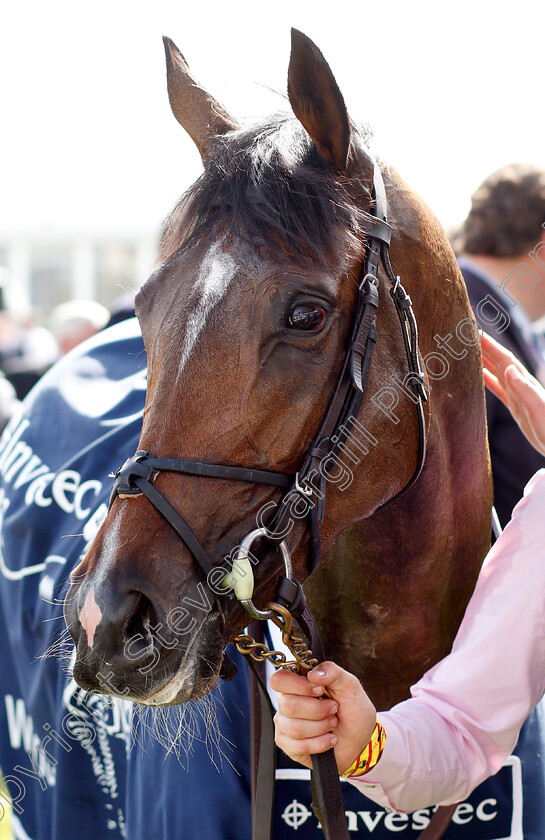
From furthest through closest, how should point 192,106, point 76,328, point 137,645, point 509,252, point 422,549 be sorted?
1. point 76,328
2. point 509,252
3. point 192,106
4. point 422,549
5. point 137,645

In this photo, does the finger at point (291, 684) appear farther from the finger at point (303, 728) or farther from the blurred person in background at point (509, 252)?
the blurred person in background at point (509, 252)

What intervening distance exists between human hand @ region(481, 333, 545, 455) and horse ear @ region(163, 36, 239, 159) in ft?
2.95

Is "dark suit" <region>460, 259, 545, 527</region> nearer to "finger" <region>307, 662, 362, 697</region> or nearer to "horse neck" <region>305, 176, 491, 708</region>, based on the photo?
"horse neck" <region>305, 176, 491, 708</region>

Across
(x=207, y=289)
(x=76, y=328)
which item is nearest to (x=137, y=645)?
(x=207, y=289)

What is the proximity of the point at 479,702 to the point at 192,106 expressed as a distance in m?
1.57

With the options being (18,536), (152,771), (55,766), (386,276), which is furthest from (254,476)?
(18,536)

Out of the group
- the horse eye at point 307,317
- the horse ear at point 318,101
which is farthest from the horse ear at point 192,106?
the horse eye at point 307,317

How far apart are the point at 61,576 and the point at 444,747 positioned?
1.43 meters

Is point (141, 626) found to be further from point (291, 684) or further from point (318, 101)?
point (318, 101)

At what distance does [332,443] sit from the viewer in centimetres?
160

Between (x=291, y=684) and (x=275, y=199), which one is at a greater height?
(x=275, y=199)

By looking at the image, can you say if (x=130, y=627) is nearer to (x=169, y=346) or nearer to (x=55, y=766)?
(x=169, y=346)

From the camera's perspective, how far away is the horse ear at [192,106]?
6.49 feet

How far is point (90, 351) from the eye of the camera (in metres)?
3.57
